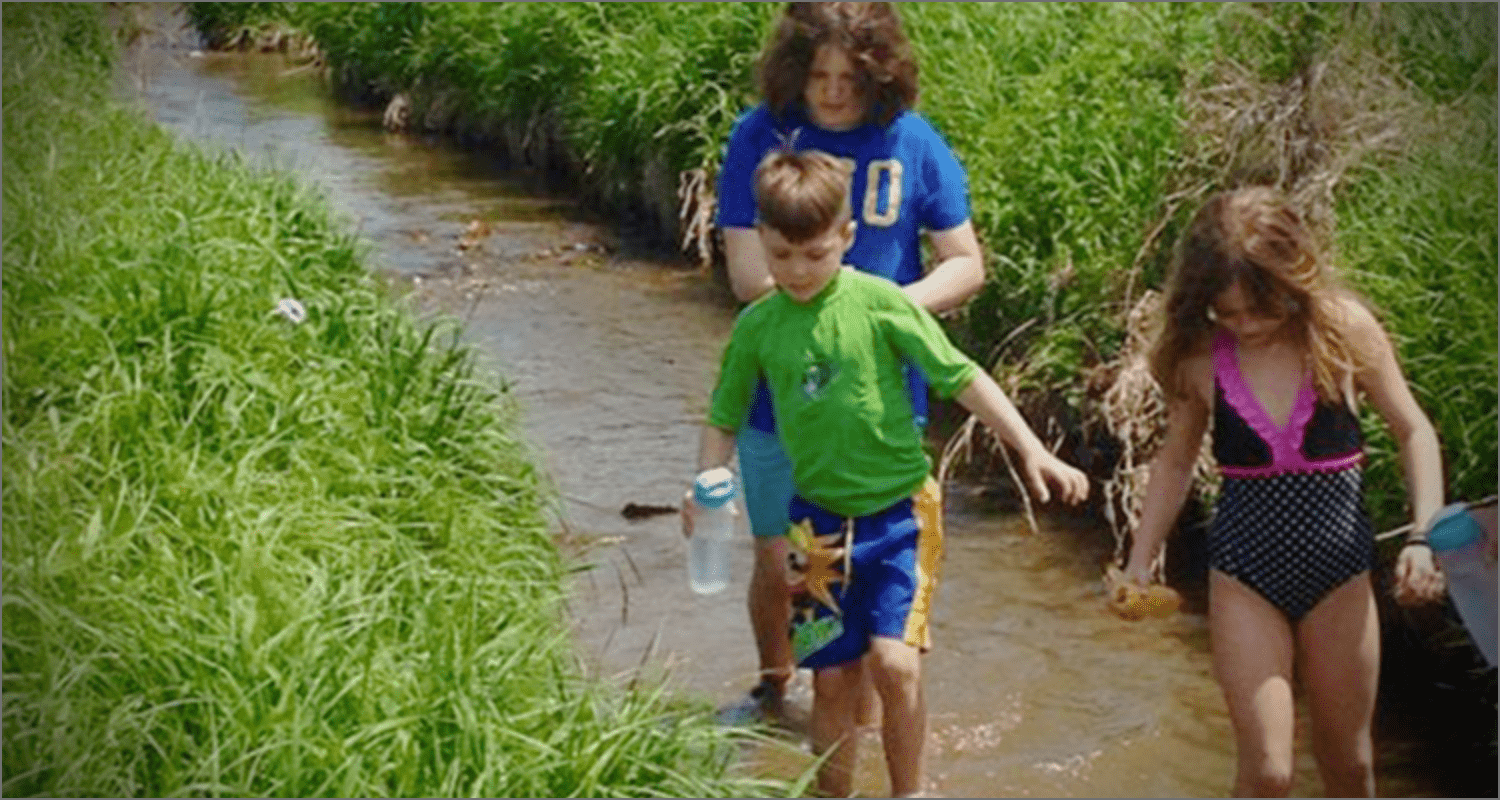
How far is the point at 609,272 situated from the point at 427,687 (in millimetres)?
7556

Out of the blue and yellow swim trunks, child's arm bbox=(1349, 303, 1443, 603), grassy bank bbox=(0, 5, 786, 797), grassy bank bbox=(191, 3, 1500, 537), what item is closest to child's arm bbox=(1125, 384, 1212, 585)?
child's arm bbox=(1349, 303, 1443, 603)

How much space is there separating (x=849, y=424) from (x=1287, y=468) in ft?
2.88

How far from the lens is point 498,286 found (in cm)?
1170

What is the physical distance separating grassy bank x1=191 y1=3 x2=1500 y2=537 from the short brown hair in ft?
6.45

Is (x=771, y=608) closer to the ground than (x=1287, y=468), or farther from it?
closer to the ground

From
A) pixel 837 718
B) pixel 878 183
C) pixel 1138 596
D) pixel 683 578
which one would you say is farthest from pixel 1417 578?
pixel 683 578

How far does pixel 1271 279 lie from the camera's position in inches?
180

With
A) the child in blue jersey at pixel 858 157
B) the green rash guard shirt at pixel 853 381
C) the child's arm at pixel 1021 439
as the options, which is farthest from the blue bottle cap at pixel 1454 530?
the child in blue jersey at pixel 858 157

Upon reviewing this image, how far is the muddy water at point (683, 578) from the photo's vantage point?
5.88 m

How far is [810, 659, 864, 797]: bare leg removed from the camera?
501 cm

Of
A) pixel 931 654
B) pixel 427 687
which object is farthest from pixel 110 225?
pixel 427 687

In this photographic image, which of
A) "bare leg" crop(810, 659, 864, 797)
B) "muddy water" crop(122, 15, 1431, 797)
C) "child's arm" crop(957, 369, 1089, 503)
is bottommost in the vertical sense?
"muddy water" crop(122, 15, 1431, 797)

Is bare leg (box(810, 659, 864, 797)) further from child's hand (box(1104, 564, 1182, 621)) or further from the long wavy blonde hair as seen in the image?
the long wavy blonde hair

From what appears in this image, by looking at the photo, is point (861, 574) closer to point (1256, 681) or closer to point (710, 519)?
point (710, 519)
